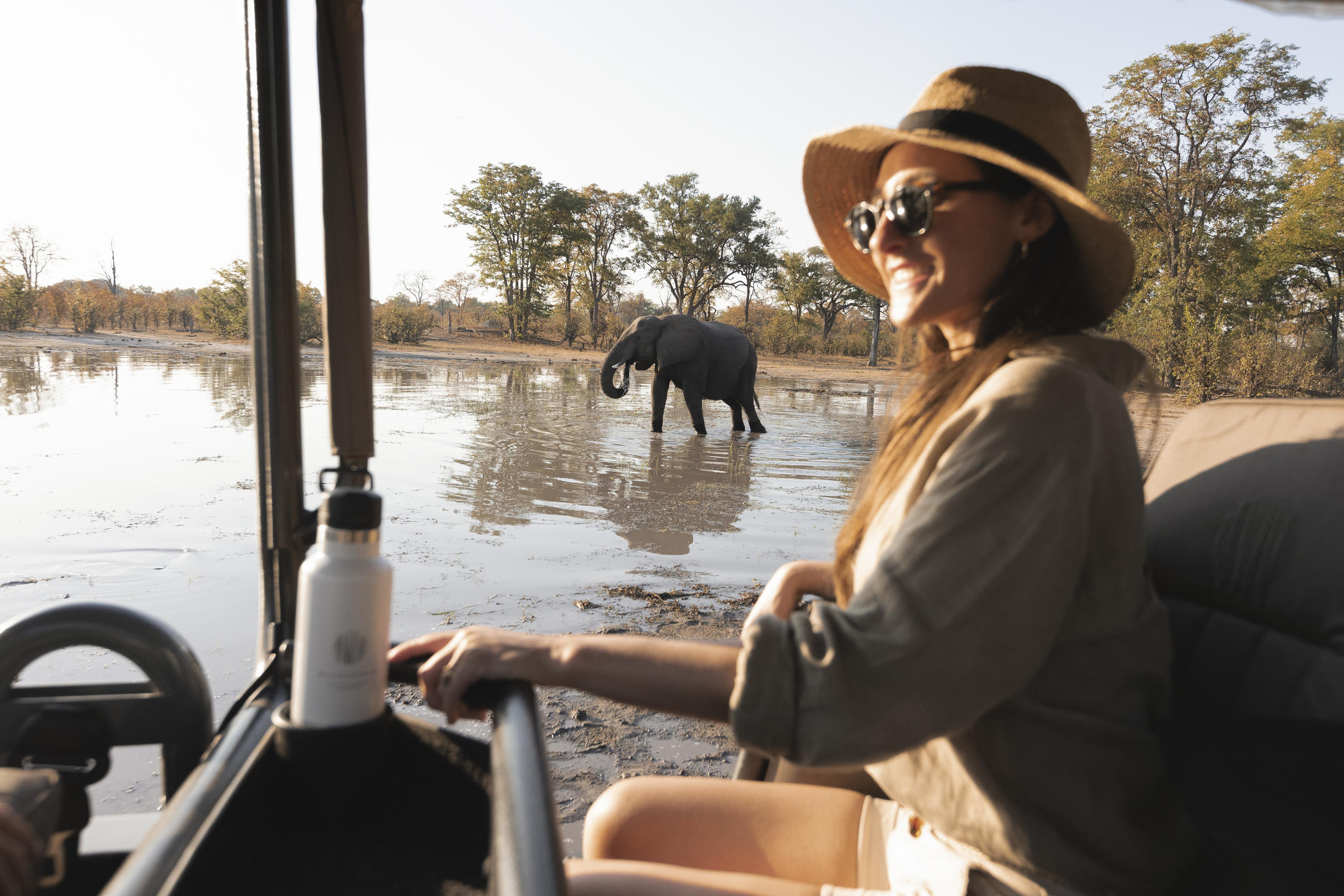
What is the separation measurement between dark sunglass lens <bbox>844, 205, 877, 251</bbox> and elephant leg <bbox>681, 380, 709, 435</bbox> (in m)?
12.4

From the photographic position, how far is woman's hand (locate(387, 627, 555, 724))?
1125mm

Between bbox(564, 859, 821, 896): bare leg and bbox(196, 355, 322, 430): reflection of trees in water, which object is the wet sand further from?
bbox(564, 859, 821, 896): bare leg

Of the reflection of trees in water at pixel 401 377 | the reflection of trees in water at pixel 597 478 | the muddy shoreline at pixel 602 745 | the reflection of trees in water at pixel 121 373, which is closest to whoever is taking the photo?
the muddy shoreline at pixel 602 745

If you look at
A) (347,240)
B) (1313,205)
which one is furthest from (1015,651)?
(1313,205)

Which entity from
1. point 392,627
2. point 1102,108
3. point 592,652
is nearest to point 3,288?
point 392,627

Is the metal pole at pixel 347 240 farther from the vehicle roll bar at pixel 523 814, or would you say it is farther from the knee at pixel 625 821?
the knee at pixel 625 821

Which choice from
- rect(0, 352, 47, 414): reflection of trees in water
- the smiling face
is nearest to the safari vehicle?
the smiling face

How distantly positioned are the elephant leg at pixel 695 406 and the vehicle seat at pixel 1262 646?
12.6m

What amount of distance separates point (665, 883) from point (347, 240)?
0.98 meters

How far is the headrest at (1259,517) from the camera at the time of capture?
1.20 meters

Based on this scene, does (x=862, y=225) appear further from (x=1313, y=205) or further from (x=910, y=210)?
(x=1313, y=205)

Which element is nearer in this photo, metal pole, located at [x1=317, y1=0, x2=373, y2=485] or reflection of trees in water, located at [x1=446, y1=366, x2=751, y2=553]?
metal pole, located at [x1=317, y1=0, x2=373, y2=485]

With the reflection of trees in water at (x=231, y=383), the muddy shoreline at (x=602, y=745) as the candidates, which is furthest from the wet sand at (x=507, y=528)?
the reflection of trees in water at (x=231, y=383)

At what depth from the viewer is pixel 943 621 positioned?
3.18 feet
